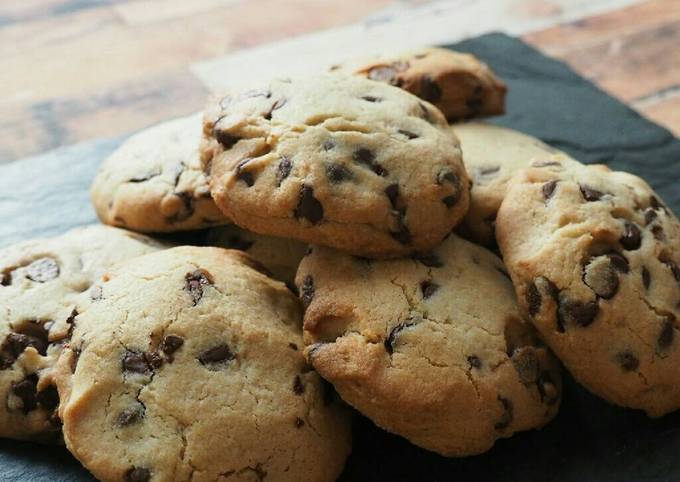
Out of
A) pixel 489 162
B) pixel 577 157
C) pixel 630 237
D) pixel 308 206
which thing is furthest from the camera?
pixel 577 157

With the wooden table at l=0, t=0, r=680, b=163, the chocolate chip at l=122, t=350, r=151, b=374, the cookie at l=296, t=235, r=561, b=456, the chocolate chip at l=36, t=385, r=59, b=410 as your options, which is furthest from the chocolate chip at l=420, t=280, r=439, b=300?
the wooden table at l=0, t=0, r=680, b=163

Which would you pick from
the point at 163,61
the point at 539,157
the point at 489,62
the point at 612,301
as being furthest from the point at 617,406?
the point at 163,61

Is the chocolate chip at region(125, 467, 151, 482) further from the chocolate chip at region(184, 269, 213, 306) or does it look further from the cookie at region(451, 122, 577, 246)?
the cookie at region(451, 122, 577, 246)

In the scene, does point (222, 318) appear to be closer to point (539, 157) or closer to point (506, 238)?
point (506, 238)

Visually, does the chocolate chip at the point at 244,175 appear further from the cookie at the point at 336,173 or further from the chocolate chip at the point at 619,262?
the chocolate chip at the point at 619,262

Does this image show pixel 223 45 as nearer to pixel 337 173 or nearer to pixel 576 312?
pixel 337 173

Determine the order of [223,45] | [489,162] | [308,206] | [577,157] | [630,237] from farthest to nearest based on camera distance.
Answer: [223,45], [577,157], [489,162], [630,237], [308,206]

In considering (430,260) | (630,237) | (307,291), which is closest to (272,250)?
(307,291)

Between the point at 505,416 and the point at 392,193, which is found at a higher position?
the point at 392,193
